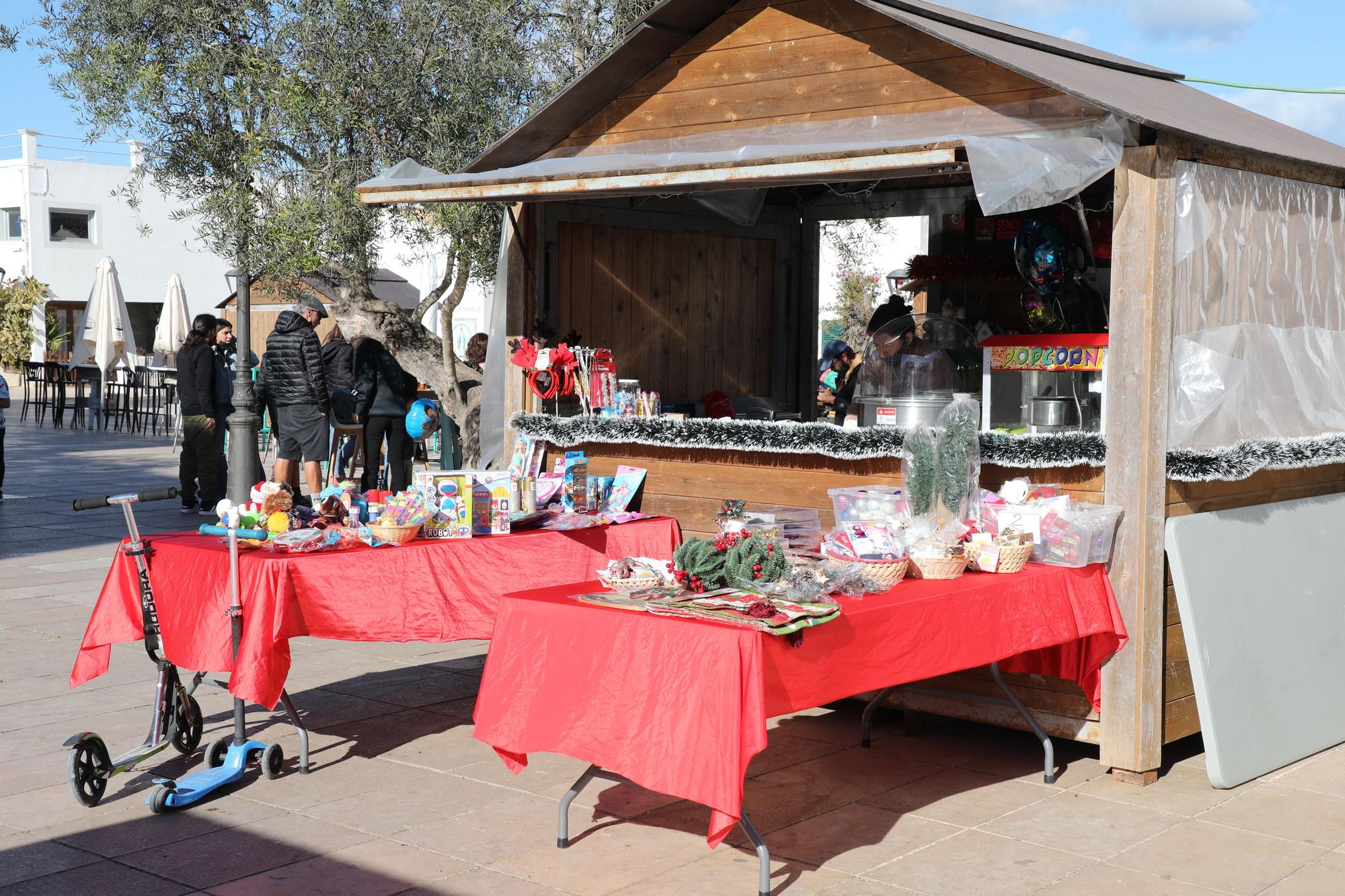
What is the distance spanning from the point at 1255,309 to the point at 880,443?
1657mm

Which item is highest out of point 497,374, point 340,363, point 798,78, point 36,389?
point 798,78

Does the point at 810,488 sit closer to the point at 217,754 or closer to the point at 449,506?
the point at 449,506

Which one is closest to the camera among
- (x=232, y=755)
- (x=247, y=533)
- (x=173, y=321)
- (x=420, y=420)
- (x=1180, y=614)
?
(x=232, y=755)

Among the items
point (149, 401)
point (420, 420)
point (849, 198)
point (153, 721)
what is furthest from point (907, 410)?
point (149, 401)

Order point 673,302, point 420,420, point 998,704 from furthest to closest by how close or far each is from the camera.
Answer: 1. point 420,420
2. point 673,302
3. point 998,704

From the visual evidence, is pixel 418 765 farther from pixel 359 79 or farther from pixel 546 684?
pixel 359 79

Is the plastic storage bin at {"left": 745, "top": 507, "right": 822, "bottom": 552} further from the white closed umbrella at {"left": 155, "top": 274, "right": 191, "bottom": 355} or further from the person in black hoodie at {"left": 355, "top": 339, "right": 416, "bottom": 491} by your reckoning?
the white closed umbrella at {"left": 155, "top": 274, "right": 191, "bottom": 355}

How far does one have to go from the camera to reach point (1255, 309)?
5543 mm

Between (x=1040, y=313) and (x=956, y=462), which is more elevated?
(x=1040, y=313)

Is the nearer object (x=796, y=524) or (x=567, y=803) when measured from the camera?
(x=567, y=803)

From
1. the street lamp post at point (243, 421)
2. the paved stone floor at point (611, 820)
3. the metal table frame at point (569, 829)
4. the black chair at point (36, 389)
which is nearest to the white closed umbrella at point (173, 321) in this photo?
the black chair at point (36, 389)

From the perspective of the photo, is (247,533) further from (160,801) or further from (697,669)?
A: (697,669)

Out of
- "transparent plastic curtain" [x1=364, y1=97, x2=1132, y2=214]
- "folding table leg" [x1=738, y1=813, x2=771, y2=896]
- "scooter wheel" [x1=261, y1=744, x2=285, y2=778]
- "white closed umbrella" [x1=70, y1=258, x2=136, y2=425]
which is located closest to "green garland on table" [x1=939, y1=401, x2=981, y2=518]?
"transparent plastic curtain" [x1=364, y1=97, x2=1132, y2=214]

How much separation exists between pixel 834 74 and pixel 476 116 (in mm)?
6077
